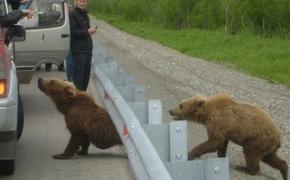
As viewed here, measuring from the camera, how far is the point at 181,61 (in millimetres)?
24859

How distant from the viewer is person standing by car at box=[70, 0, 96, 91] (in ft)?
39.1

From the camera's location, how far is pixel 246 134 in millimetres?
8000

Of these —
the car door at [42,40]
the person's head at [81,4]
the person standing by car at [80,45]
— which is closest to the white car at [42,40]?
the car door at [42,40]

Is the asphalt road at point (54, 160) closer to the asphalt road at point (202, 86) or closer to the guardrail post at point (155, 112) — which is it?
the guardrail post at point (155, 112)

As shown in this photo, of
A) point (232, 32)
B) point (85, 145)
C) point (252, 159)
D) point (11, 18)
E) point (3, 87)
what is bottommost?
point (232, 32)

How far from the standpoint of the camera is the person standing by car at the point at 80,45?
11.9 metres

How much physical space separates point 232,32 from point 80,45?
27.0 meters

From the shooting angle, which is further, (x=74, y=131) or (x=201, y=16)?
(x=201, y=16)

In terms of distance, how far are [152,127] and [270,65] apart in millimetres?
16398

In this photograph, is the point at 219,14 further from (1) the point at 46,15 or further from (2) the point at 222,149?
(2) the point at 222,149

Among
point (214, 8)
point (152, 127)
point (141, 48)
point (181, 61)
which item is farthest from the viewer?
point (214, 8)

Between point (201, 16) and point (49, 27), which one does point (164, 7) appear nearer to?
point (201, 16)

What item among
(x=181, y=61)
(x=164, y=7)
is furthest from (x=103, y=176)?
(x=164, y=7)

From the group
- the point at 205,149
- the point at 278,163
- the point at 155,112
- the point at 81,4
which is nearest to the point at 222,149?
the point at 205,149
